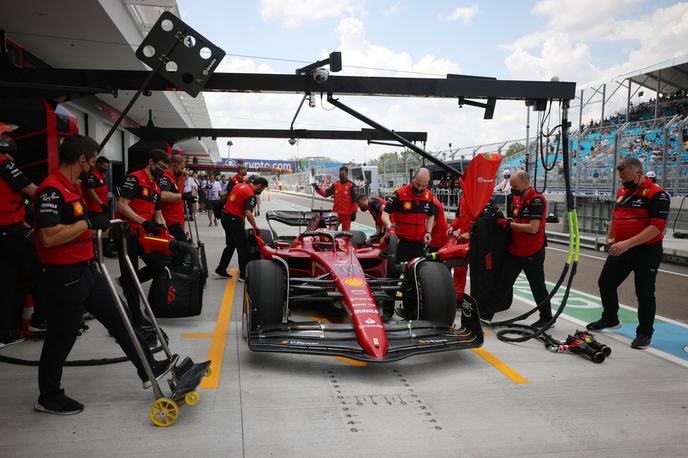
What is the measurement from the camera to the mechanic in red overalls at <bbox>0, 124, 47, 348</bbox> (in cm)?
433

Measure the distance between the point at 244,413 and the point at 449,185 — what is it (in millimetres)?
20558

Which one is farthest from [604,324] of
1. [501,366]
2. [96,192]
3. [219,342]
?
[96,192]

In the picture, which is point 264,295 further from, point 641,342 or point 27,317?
point 641,342

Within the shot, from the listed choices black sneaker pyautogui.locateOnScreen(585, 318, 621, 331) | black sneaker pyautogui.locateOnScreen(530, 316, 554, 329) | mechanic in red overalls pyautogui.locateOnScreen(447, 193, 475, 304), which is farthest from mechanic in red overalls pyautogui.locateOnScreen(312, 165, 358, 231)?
black sneaker pyautogui.locateOnScreen(585, 318, 621, 331)

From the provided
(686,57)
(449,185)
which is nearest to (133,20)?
(449,185)

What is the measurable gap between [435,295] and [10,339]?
3.79 m

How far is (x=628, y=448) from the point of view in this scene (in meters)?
3.04

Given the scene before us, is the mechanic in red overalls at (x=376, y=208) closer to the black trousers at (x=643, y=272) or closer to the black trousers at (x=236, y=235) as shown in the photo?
the black trousers at (x=236, y=235)

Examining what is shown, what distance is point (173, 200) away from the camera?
6.17 meters

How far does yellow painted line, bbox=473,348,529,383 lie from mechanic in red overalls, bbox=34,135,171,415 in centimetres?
257

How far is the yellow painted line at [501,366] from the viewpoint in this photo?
413 cm

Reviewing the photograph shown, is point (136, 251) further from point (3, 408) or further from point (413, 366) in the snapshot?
point (413, 366)

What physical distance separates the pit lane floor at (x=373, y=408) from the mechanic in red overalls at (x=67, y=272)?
0.89 feet

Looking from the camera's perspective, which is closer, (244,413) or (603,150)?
(244,413)
